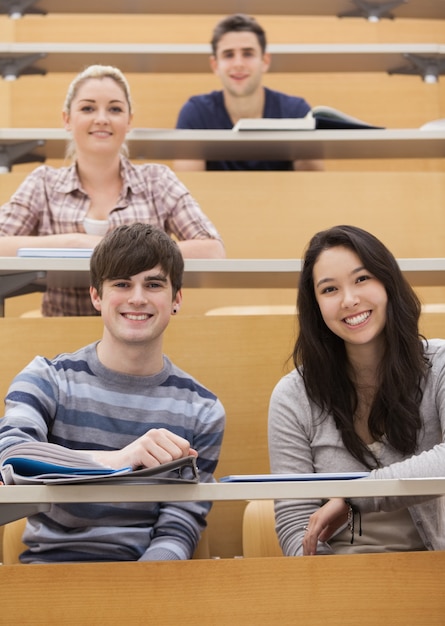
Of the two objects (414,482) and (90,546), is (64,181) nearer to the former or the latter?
(90,546)

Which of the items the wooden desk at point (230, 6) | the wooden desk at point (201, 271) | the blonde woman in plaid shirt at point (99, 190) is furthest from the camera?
the wooden desk at point (230, 6)

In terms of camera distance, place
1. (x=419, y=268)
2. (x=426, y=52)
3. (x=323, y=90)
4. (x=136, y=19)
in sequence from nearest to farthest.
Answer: (x=419, y=268), (x=426, y=52), (x=323, y=90), (x=136, y=19)

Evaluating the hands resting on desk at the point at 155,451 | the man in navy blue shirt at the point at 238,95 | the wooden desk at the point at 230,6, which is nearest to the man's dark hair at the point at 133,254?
the hands resting on desk at the point at 155,451

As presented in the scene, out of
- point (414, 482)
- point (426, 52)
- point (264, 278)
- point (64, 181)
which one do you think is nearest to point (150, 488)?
point (414, 482)

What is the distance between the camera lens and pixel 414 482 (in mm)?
929

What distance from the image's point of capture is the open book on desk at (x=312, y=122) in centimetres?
201

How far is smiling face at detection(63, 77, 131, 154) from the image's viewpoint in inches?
76.1

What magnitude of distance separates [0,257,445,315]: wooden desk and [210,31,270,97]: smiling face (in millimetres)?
821

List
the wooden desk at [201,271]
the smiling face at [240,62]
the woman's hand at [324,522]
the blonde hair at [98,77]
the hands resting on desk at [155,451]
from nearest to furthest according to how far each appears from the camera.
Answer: the hands resting on desk at [155,451] → the woman's hand at [324,522] → the wooden desk at [201,271] → the blonde hair at [98,77] → the smiling face at [240,62]

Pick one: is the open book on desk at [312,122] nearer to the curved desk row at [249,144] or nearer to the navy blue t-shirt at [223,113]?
the curved desk row at [249,144]

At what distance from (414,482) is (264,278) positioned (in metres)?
0.79

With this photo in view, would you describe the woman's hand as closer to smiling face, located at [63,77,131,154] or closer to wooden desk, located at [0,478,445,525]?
wooden desk, located at [0,478,445,525]

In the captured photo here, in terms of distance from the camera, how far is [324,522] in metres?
1.17

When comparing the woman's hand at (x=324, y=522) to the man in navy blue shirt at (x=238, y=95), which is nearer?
the woman's hand at (x=324, y=522)
